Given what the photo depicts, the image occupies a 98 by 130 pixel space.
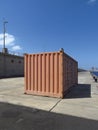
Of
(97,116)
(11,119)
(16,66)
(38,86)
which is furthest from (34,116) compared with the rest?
(16,66)

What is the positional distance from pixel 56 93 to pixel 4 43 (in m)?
31.0

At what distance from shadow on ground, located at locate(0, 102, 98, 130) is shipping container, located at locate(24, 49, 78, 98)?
2977 mm

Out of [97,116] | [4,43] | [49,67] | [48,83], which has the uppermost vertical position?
[4,43]

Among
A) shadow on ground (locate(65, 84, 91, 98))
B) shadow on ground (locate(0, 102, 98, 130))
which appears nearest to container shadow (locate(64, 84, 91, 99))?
shadow on ground (locate(65, 84, 91, 98))

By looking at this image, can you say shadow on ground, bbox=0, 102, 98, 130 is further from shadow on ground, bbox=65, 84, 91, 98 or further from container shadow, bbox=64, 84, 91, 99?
shadow on ground, bbox=65, 84, 91, 98

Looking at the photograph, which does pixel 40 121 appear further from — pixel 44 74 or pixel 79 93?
pixel 79 93

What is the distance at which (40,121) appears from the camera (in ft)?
16.0

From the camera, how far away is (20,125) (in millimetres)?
4516

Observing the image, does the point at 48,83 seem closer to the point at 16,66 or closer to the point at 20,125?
the point at 20,125

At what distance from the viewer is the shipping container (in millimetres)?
8680

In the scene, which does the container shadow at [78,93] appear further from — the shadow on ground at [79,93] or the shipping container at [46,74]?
the shipping container at [46,74]

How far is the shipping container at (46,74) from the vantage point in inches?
342

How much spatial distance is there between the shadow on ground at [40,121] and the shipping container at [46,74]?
9.77 ft

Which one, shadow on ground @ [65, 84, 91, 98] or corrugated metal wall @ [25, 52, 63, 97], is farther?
shadow on ground @ [65, 84, 91, 98]
